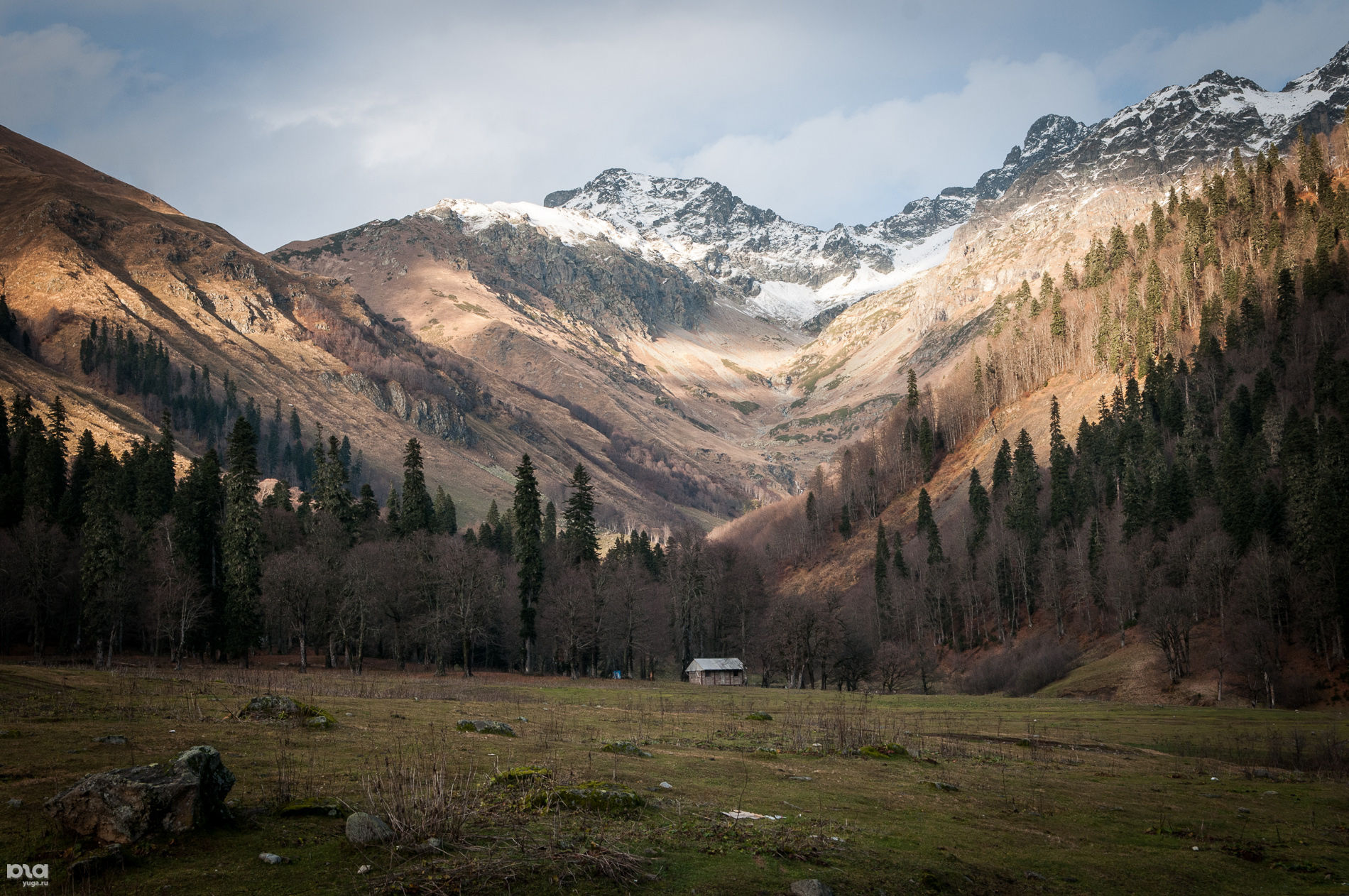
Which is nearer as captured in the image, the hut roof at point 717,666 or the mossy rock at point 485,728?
the mossy rock at point 485,728

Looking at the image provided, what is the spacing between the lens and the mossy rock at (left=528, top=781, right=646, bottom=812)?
16.2 meters

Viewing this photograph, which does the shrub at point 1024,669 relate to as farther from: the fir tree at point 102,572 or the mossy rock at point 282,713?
the fir tree at point 102,572

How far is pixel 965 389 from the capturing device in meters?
174

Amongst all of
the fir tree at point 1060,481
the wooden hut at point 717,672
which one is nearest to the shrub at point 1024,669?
the fir tree at point 1060,481

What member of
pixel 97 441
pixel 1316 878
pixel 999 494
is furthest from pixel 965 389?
pixel 97 441

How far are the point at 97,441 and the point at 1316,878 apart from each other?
609ft

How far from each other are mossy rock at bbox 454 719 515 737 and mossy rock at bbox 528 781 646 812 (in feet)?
36.1

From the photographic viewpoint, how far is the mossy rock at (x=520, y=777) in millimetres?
17359

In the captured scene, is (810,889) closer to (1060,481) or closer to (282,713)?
(282,713)

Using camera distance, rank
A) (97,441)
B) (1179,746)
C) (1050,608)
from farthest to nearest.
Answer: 1. (97,441)
2. (1050,608)
3. (1179,746)

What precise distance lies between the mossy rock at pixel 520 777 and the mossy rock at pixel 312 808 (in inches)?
132

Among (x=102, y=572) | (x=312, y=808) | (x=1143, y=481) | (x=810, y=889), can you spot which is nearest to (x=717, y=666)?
(x=1143, y=481)

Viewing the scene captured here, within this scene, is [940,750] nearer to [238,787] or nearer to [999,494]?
[238,787]

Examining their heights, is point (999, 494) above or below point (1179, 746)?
above
